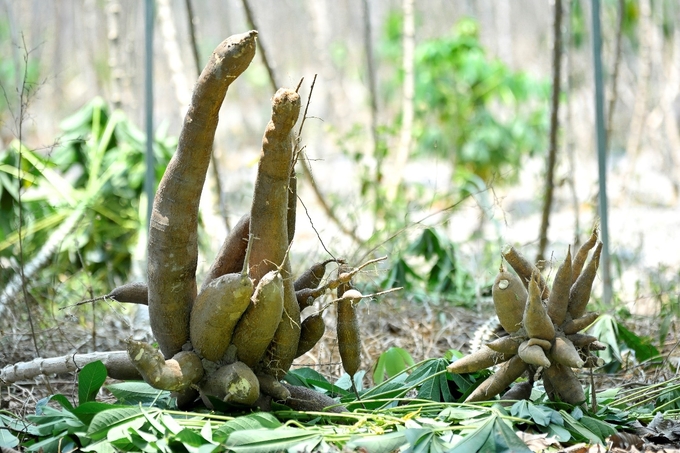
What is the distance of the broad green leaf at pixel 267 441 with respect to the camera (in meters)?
1.35

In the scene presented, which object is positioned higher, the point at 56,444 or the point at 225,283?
the point at 225,283

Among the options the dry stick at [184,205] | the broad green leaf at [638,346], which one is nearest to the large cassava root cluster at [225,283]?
the dry stick at [184,205]

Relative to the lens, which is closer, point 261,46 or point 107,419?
point 107,419

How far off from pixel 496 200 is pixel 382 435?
0.84 meters

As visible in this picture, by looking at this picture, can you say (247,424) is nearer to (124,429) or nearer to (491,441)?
(124,429)

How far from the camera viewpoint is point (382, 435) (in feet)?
4.62

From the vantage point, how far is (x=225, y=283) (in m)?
1.49

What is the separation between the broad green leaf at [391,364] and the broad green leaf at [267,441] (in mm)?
632

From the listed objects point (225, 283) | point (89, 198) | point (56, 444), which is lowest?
point (56, 444)

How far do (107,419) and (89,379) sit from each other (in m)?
0.17

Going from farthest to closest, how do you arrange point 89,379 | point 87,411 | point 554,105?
point 554,105 → point 89,379 → point 87,411

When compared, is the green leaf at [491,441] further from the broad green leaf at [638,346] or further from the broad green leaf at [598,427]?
the broad green leaf at [638,346]

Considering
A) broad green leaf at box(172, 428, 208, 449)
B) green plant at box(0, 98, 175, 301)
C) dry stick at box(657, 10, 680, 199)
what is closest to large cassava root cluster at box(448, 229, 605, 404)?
broad green leaf at box(172, 428, 208, 449)

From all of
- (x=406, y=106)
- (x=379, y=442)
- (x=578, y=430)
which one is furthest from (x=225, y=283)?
(x=406, y=106)
